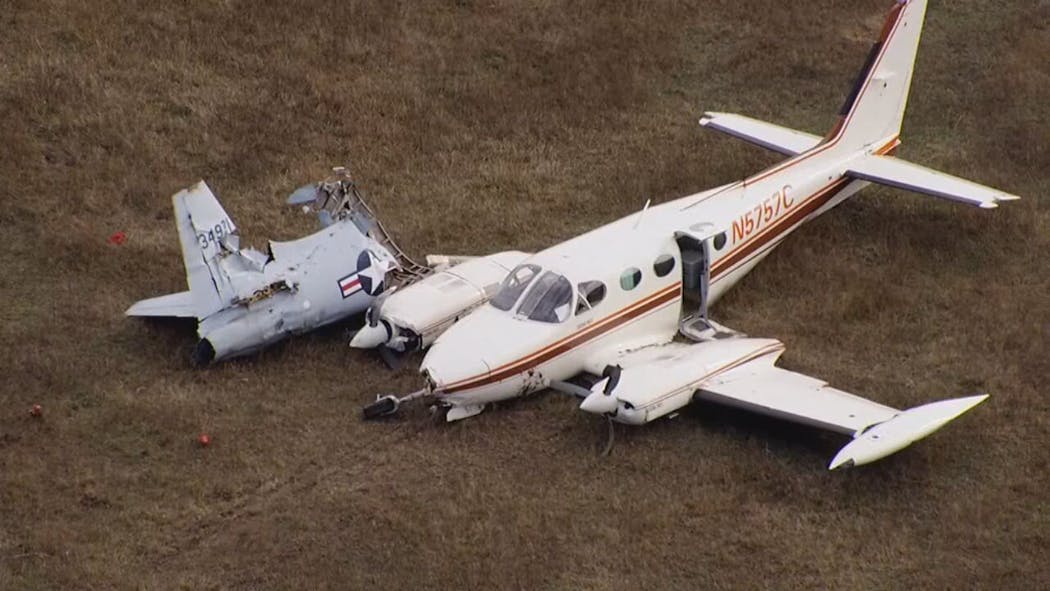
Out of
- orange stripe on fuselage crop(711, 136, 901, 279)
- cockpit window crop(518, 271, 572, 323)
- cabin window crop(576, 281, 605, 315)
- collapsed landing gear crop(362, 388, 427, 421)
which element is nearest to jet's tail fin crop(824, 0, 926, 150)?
orange stripe on fuselage crop(711, 136, 901, 279)

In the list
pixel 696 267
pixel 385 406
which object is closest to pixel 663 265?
pixel 696 267

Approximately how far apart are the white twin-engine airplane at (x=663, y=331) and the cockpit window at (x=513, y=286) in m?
0.02

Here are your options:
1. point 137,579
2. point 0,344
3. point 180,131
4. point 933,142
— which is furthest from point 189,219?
point 933,142

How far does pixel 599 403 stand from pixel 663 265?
3.22 m

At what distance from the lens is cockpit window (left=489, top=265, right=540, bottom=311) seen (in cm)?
1984

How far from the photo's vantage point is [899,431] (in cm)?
1759

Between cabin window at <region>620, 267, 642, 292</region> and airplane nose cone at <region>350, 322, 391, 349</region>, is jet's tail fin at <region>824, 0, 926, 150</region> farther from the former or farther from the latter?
airplane nose cone at <region>350, 322, 391, 349</region>

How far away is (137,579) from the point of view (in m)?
16.8

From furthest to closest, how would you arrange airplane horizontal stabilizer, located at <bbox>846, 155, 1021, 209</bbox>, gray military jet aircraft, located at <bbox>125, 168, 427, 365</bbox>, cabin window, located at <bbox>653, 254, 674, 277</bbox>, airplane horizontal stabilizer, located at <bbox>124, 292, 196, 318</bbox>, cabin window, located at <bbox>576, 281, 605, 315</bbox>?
airplane horizontal stabilizer, located at <bbox>846, 155, 1021, 209</bbox> → airplane horizontal stabilizer, located at <bbox>124, 292, 196, 318</bbox> → gray military jet aircraft, located at <bbox>125, 168, 427, 365</bbox> → cabin window, located at <bbox>653, 254, 674, 277</bbox> → cabin window, located at <bbox>576, 281, 605, 315</bbox>

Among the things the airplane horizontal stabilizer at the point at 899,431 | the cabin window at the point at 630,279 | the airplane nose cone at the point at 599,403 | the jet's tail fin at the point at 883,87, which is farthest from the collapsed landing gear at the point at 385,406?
the jet's tail fin at the point at 883,87

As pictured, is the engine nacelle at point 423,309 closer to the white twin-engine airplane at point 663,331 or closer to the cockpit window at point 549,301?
the white twin-engine airplane at point 663,331

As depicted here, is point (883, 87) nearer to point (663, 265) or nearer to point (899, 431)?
point (663, 265)

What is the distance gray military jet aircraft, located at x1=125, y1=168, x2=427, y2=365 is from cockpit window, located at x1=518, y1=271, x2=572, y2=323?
2.93m

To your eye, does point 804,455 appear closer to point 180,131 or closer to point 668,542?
point 668,542
